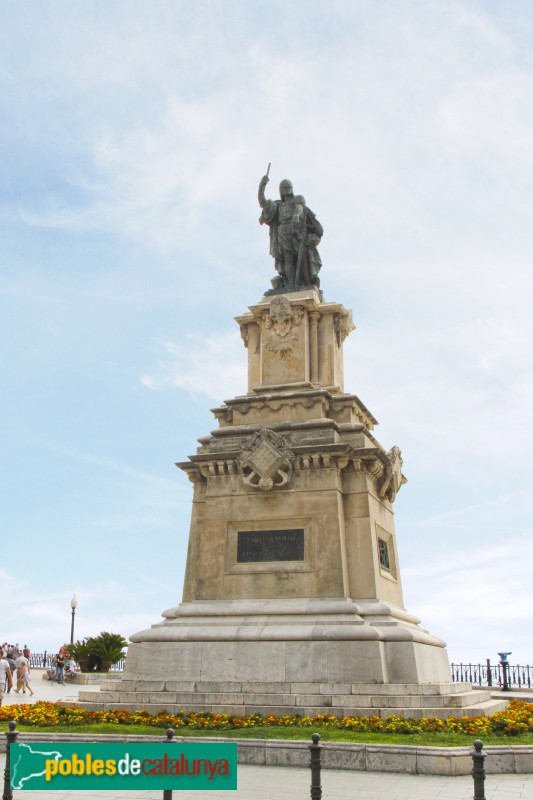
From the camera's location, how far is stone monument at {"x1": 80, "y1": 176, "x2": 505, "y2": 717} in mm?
16125

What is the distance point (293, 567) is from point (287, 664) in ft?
7.45

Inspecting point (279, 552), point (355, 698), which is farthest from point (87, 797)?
point (279, 552)

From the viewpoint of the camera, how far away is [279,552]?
60.4 ft

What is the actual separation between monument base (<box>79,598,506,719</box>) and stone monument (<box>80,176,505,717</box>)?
0.03 metres

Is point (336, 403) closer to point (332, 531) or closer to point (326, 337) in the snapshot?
point (326, 337)

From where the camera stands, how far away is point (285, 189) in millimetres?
23984

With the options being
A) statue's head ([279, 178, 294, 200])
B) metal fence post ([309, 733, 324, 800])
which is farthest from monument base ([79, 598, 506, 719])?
statue's head ([279, 178, 294, 200])

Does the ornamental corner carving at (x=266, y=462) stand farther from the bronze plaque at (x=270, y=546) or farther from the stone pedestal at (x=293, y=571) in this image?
the bronze plaque at (x=270, y=546)

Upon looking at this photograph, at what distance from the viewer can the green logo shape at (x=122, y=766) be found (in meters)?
7.07

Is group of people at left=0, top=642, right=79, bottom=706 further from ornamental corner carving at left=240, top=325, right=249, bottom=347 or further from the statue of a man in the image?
the statue of a man

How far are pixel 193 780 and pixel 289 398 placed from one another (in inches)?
540

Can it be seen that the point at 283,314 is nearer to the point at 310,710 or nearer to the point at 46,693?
the point at 310,710

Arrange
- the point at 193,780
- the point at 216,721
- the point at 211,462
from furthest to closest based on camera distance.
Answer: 1. the point at 211,462
2. the point at 216,721
3. the point at 193,780

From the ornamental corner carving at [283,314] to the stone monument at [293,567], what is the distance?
1.3 inches
